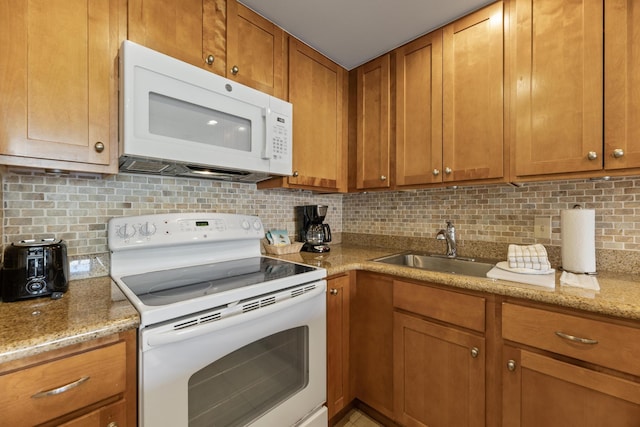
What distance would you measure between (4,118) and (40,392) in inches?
32.5

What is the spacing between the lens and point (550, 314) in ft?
3.32

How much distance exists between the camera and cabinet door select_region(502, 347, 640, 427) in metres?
0.90

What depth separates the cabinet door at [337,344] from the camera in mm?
1473

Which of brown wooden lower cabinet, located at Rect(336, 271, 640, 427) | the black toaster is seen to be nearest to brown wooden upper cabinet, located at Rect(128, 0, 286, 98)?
the black toaster

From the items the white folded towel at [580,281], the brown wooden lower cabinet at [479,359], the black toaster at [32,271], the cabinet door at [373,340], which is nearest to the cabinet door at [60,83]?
the black toaster at [32,271]

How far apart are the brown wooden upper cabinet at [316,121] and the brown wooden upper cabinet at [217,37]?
0.14 metres

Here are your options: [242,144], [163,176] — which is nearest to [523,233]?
[242,144]

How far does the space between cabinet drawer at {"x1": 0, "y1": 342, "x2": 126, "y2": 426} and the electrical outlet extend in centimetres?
194

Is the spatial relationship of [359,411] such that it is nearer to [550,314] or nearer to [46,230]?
[550,314]

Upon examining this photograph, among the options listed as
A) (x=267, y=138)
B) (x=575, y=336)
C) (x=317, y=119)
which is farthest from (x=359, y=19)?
(x=575, y=336)

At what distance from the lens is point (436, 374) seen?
4.34 feet

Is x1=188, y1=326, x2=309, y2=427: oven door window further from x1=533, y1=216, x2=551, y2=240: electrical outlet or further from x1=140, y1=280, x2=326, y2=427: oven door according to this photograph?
x1=533, y1=216, x2=551, y2=240: electrical outlet

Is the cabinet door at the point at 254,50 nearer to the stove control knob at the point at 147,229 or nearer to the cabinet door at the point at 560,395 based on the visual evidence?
the stove control knob at the point at 147,229

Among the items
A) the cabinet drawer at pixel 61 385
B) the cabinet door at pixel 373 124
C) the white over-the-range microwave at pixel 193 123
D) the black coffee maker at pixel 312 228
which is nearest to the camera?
the cabinet drawer at pixel 61 385
